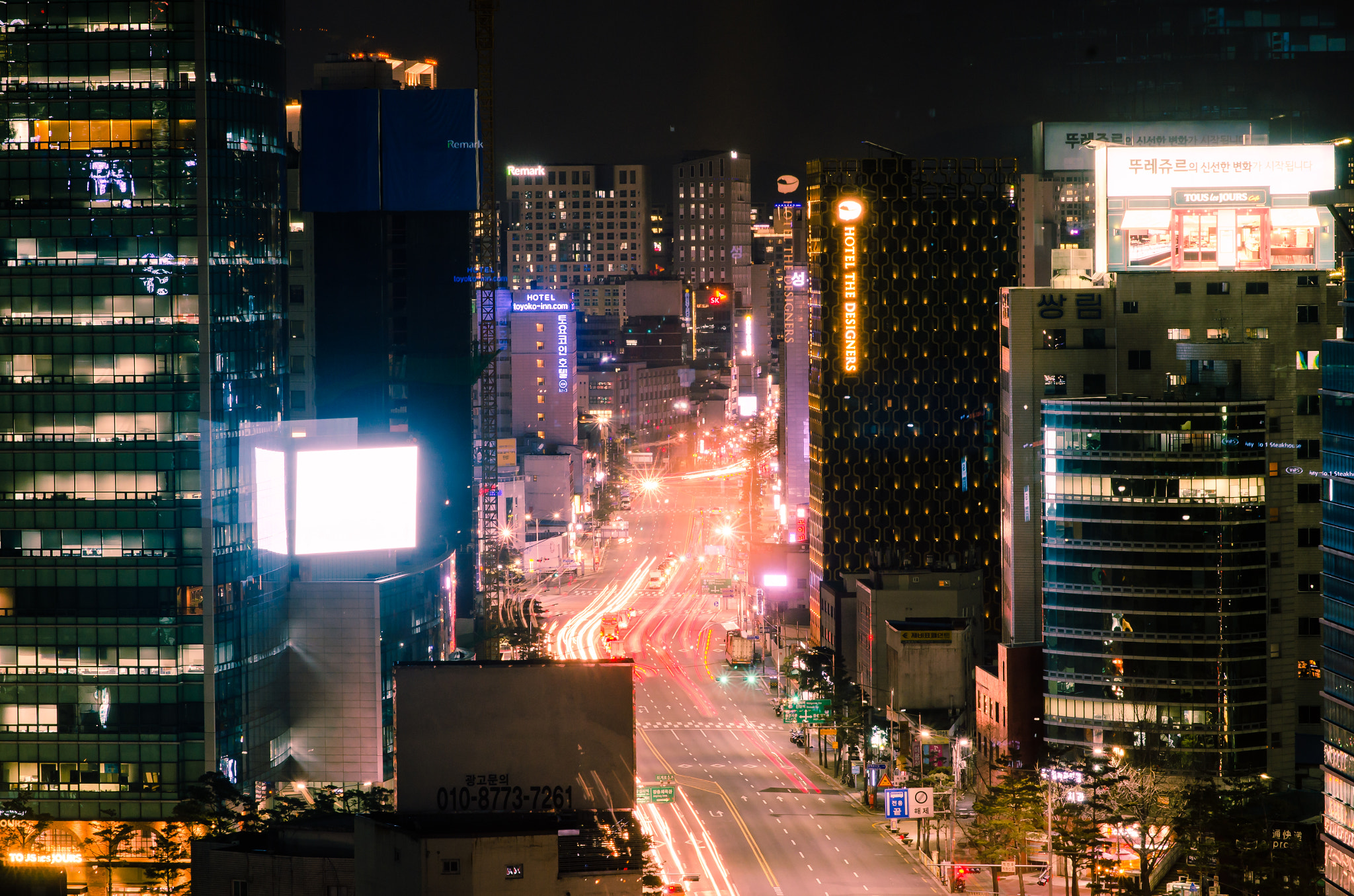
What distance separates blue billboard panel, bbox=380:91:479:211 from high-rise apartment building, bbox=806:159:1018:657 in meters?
35.4

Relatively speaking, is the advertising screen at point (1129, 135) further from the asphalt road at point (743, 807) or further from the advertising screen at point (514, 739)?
the advertising screen at point (514, 739)

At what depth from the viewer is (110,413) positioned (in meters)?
107

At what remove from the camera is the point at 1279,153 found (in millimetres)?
118000

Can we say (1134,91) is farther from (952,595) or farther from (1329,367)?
(1329,367)

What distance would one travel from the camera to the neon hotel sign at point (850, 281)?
176 meters

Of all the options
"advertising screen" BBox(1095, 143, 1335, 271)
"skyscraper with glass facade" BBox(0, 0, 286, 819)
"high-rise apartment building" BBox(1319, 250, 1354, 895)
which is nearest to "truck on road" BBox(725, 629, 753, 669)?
"advertising screen" BBox(1095, 143, 1335, 271)

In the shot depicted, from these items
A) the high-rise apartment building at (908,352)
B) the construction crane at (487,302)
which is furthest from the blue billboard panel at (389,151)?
the high-rise apartment building at (908,352)

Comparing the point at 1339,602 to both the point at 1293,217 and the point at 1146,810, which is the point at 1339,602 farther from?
the point at 1293,217

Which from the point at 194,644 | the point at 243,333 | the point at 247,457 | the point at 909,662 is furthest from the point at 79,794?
the point at 909,662

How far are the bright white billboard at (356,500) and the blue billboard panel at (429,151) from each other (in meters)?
49.6

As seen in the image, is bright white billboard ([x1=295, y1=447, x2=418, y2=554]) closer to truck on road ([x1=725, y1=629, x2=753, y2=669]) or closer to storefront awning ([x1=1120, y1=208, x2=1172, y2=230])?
storefront awning ([x1=1120, y1=208, x2=1172, y2=230])

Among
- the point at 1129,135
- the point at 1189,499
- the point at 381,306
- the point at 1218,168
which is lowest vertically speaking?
the point at 1189,499

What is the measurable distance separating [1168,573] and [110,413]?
2655 inches

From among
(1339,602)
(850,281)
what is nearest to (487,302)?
(850,281)
